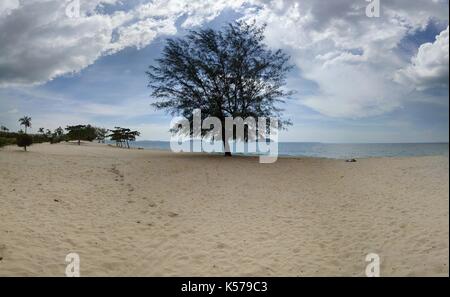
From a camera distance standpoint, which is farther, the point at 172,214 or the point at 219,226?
the point at 172,214

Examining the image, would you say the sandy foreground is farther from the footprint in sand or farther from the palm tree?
the palm tree

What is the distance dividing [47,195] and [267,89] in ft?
58.2

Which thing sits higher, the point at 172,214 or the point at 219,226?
the point at 172,214

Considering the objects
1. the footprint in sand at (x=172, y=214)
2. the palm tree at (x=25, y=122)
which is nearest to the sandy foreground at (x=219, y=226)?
the footprint in sand at (x=172, y=214)

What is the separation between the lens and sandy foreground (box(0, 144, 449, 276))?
5648mm

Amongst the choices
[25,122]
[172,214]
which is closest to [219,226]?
[172,214]

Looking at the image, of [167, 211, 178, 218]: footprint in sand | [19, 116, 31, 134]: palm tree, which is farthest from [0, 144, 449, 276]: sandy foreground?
[19, 116, 31, 134]: palm tree

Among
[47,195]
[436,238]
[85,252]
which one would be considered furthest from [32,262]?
[436,238]

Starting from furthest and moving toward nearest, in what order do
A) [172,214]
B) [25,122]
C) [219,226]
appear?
[25,122], [172,214], [219,226]

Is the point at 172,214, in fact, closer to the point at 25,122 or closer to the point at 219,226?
the point at 219,226

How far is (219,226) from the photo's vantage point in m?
7.89

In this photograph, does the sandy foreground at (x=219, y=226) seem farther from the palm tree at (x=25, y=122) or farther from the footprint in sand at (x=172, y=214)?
the palm tree at (x=25, y=122)

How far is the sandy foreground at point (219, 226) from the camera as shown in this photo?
5.65 metres

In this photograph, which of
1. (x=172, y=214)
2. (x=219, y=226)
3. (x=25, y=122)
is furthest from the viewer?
(x=25, y=122)
